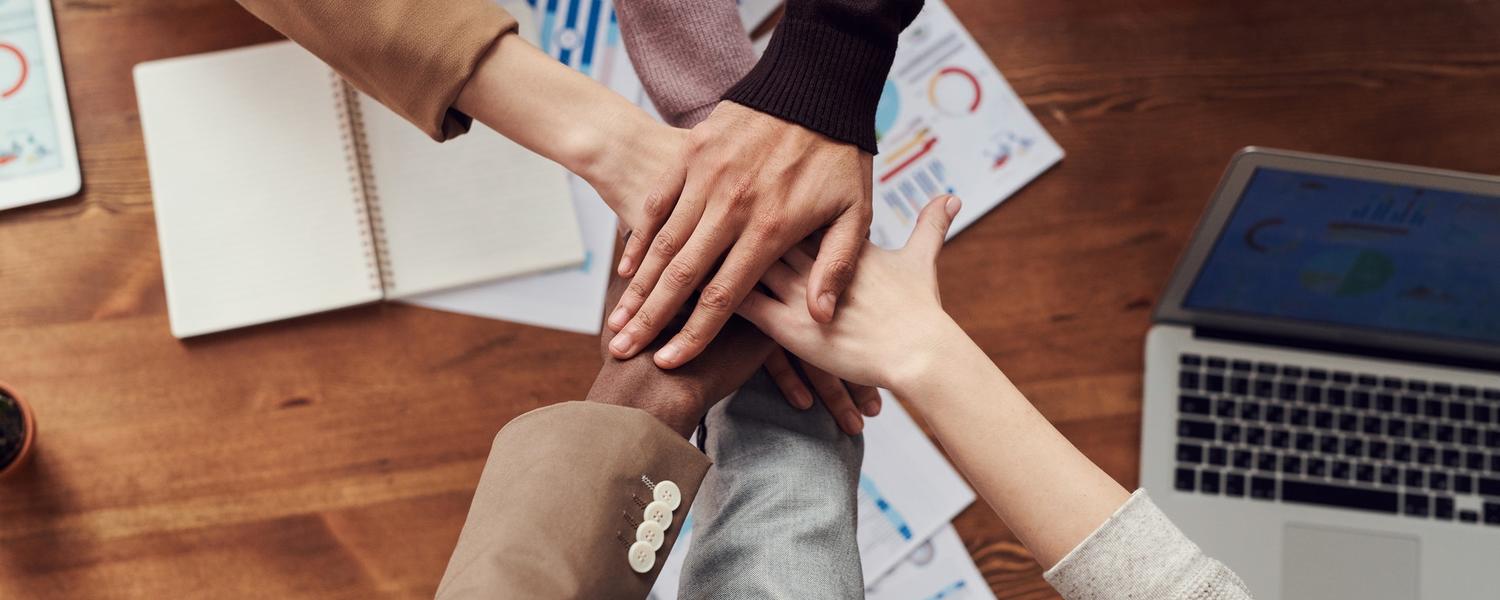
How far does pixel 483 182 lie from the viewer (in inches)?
43.2

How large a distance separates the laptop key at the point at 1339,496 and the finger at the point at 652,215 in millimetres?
615

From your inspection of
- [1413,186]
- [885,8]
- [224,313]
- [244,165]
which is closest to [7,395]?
[224,313]

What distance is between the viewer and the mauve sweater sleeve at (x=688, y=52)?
957 millimetres

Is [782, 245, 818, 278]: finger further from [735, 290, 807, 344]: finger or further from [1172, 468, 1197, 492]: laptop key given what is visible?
[1172, 468, 1197, 492]: laptop key

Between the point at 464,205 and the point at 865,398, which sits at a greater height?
the point at 464,205

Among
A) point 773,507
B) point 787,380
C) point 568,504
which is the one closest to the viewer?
point 568,504

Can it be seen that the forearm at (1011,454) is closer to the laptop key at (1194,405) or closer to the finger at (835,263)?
the finger at (835,263)

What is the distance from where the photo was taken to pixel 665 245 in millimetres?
869

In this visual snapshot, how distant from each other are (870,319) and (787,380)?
92 mm

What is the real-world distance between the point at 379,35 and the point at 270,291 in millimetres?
348

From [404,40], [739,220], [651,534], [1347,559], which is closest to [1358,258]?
[1347,559]

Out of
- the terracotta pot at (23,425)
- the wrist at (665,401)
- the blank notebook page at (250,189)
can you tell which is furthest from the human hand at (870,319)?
the terracotta pot at (23,425)

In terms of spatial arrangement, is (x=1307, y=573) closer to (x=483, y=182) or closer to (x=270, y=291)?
(x=483, y=182)

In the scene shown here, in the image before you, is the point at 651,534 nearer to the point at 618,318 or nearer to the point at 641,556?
the point at 641,556
